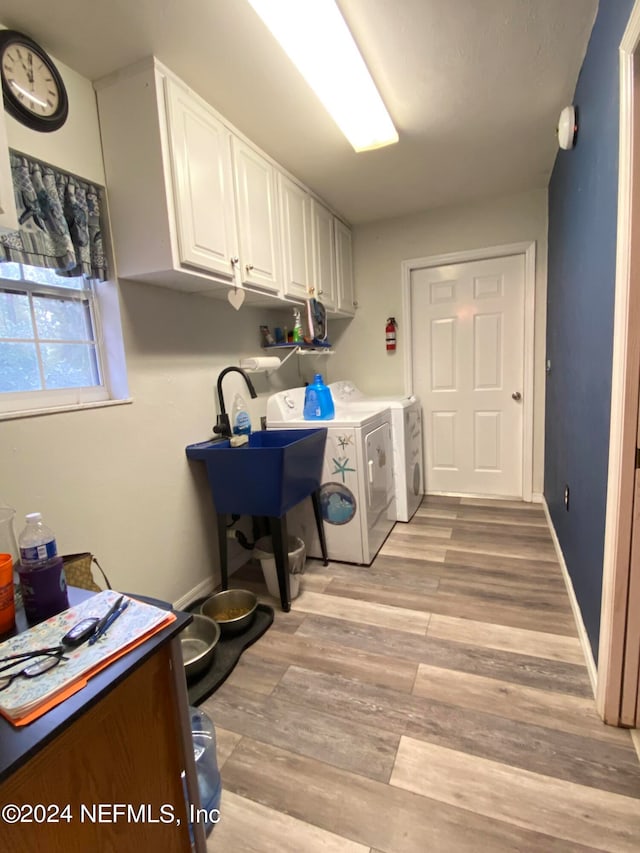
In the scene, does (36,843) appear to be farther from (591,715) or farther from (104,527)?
(591,715)

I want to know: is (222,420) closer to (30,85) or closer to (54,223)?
(54,223)

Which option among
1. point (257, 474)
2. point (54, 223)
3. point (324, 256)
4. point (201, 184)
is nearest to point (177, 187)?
point (201, 184)

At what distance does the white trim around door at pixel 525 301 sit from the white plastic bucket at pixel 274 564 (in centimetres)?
201

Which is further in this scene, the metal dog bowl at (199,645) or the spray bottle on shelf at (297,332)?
the spray bottle on shelf at (297,332)

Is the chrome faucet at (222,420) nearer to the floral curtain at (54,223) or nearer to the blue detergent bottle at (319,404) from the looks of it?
the blue detergent bottle at (319,404)

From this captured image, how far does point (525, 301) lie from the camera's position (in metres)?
3.17

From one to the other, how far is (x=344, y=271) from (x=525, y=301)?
1454 millimetres

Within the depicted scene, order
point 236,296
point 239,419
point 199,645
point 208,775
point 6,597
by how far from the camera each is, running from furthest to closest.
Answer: point 239,419
point 236,296
point 199,645
point 208,775
point 6,597

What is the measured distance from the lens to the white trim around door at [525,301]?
3.12 meters

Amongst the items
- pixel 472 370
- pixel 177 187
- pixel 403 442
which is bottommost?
pixel 403 442

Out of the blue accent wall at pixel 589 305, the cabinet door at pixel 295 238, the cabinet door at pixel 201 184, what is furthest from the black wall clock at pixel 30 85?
the blue accent wall at pixel 589 305

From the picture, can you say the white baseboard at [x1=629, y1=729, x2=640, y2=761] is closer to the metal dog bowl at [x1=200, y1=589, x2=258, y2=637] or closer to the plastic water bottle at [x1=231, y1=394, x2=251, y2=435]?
the metal dog bowl at [x1=200, y1=589, x2=258, y2=637]

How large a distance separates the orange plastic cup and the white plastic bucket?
1369 millimetres

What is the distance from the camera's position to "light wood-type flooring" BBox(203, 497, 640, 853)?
42.8 inches
